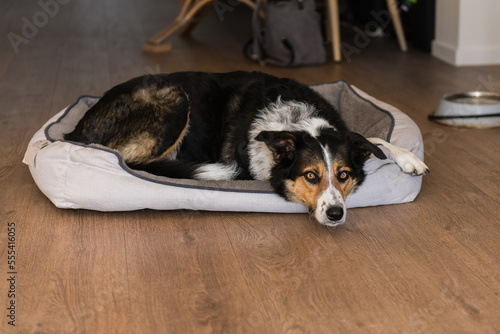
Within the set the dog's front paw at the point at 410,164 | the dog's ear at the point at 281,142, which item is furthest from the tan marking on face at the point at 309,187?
the dog's front paw at the point at 410,164

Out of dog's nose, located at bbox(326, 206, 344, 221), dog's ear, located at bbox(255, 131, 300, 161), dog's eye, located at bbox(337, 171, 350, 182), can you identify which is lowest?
dog's nose, located at bbox(326, 206, 344, 221)

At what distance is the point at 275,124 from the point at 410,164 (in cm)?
59

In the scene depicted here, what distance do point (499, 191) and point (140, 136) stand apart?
159 centimetres

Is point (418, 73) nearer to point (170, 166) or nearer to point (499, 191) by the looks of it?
point (499, 191)

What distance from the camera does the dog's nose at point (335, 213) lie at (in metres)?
2.28

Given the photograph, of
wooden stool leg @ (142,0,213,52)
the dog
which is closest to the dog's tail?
the dog

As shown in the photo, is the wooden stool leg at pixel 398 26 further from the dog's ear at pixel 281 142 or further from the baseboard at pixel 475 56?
the dog's ear at pixel 281 142

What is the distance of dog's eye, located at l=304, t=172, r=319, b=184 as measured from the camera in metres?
2.38

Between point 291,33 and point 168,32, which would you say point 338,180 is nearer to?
point 291,33

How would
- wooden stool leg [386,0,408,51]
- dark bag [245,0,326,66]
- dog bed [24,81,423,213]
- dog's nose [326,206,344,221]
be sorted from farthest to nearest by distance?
wooden stool leg [386,0,408,51], dark bag [245,0,326,66], dog bed [24,81,423,213], dog's nose [326,206,344,221]

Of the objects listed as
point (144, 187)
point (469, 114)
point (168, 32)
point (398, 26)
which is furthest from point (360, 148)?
point (168, 32)

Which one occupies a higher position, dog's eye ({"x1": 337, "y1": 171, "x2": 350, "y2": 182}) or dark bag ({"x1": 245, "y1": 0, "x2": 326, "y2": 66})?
dog's eye ({"x1": 337, "y1": 171, "x2": 350, "y2": 182})

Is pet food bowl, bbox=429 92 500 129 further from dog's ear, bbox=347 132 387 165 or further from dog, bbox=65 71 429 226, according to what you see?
dog's ear, bbox=347 132 387 165

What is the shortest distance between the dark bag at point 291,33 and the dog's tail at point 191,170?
2728mm
